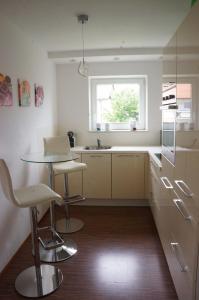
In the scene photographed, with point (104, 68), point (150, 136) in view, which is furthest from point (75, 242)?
point (104, 68)

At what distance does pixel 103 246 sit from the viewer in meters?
2.82

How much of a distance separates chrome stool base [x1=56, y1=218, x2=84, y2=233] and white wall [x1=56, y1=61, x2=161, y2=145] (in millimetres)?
1415

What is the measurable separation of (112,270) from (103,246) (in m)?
0.43

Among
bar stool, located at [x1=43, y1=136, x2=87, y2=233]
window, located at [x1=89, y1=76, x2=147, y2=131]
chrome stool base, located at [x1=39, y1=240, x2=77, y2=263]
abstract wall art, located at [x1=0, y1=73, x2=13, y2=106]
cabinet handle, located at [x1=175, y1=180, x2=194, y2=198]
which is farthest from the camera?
window, located at [x1=89, y1=76, x2=147, y2=131]

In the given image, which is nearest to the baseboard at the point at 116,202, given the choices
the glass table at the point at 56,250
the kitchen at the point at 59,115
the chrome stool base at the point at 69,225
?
the kitchen at the point at 59,115

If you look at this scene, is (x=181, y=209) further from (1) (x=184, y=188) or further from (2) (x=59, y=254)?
(2) (x=59, y=254)

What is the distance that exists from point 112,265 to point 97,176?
156 centimetres

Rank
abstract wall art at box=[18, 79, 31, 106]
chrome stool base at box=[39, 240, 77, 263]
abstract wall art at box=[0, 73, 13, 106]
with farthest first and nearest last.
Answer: abstract wall art at box=[18, 79, 31, 106] → chrome stool base at box=[39, 240, 77, 263] → abstract wall art at box=[0, 73, 13, 106]

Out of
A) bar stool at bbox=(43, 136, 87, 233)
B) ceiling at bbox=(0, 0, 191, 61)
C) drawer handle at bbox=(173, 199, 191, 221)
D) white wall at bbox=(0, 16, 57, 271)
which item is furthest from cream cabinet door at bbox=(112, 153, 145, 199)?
drawer handle at bbox=(173, 199, 191, 221)

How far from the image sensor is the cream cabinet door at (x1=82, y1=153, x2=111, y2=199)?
3807mm

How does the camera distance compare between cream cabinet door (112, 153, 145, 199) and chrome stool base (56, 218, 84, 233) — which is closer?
chrome stool base (56, 218, 84, 233)

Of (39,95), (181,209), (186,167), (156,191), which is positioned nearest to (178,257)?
(181,209)

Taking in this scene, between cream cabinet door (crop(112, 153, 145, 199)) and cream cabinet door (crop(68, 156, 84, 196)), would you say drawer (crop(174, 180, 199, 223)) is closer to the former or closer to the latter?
cream cabinet door (crop(112, 153, 145, 199))

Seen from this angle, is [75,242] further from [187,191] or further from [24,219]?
[187,191]
